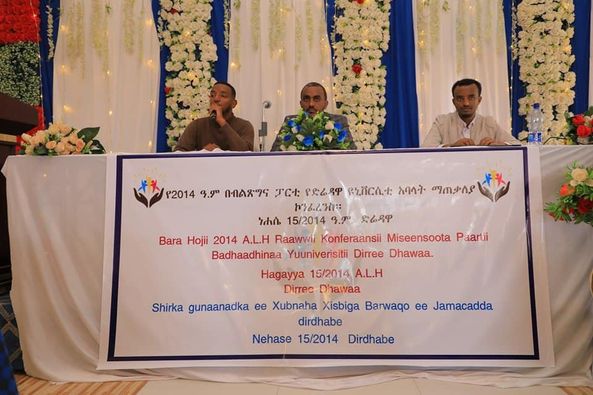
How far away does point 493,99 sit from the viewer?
16.0 ft

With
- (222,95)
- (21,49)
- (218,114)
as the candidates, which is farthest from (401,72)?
(21,49)

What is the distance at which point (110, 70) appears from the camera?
16.8ft

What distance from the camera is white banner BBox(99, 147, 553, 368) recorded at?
2.10 metres

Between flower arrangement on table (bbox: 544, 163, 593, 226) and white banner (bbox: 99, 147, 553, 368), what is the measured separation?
0.42 ft

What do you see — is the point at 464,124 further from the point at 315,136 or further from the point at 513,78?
the point at 513,78

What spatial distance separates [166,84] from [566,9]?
4044mm

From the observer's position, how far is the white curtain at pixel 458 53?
485 centimetres

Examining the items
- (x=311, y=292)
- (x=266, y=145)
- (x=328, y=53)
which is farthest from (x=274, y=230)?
(x=328, y=53)

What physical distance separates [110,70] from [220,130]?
2.16 metres

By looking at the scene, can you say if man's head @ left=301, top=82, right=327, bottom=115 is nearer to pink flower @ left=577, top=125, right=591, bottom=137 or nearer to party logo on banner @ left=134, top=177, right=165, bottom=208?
party logo on banner @ left=134, top=177, right=165, bottom=208

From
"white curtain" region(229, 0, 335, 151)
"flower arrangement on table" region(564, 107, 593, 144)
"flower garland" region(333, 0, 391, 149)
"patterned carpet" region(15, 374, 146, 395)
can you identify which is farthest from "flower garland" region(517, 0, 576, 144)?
"patterned carpet" region(15, 374, 146, 395)

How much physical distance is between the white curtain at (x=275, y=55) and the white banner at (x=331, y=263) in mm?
2853

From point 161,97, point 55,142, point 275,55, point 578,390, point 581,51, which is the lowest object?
point 578,390

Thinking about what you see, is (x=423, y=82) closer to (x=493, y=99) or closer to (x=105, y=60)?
(x=493, y=99)
